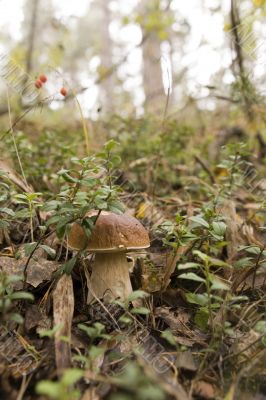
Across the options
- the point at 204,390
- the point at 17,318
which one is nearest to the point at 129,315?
the point at 204,390

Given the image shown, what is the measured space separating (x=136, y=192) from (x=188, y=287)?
1.42 meters

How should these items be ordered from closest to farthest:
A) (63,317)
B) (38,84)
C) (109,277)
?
(63,317) → (109,277) → (38,84)

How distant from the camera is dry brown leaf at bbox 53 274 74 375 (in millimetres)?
1623

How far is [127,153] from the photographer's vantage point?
4.54 metres

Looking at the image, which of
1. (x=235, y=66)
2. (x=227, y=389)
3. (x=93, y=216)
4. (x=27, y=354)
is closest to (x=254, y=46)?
(x=235, y=66)

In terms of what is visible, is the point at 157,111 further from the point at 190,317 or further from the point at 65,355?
the point at 65,355

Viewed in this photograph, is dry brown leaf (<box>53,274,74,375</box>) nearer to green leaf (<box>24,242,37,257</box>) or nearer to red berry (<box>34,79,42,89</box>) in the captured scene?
green leaf (<box>24,242,37,257</box>)

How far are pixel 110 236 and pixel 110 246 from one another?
62mm

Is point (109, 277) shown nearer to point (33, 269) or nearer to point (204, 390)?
point (33, 269)

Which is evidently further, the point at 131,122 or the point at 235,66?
the point at 131,122

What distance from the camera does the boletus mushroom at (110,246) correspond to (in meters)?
2.13

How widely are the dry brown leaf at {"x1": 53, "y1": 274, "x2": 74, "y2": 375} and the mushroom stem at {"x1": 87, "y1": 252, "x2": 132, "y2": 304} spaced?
0.17m

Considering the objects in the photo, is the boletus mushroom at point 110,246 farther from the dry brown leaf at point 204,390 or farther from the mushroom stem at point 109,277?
the dry brown leaf at point 204,390

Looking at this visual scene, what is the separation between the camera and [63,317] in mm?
1910
